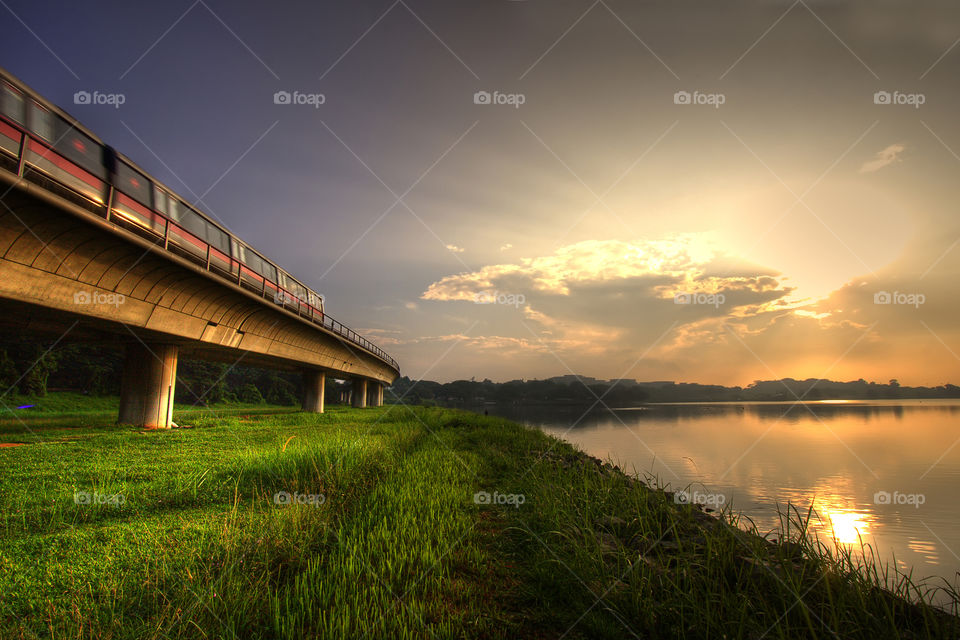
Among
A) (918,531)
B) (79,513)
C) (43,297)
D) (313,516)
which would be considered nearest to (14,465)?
(43,297)

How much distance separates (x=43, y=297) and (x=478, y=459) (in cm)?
1206

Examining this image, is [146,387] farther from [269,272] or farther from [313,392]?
[313,392]

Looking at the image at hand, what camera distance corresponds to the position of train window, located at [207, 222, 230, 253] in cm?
1781

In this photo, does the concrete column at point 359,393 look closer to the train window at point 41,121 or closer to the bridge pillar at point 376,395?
the bridge pillar at point 376,395

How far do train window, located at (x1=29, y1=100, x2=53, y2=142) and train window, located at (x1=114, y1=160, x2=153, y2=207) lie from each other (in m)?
2.29

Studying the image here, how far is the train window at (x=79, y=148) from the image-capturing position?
11.1 metres

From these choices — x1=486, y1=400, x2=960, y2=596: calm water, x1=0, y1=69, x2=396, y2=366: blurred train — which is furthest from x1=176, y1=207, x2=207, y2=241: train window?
x1=486, y1=400, x2=960, y2=596: calm water

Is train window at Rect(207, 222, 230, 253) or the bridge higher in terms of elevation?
train window at Rect(207, 222, 230, 253)

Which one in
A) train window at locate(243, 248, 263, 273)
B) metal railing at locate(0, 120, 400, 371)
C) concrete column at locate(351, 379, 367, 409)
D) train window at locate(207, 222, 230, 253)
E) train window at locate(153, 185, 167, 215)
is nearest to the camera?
metal railing at locate(0, 120, 400, 371)

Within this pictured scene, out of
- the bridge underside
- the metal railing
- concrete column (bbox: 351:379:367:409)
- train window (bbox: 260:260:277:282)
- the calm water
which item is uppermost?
train window (bbox: 260:260:277:282)

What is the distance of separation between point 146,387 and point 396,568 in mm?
18106

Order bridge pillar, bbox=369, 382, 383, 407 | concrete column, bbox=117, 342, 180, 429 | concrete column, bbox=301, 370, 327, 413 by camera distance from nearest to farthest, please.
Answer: concrete column, bbox=117, 342, 180, 429, concrete column, bbox=301, 370, 327, 413, bridge pillar, bbox=369, 382, 383, 407

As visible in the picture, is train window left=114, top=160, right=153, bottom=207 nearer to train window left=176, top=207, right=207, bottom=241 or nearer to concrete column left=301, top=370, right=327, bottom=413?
train window left=176, top=207, right=207, bottom=241

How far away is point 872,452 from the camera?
846 inches
